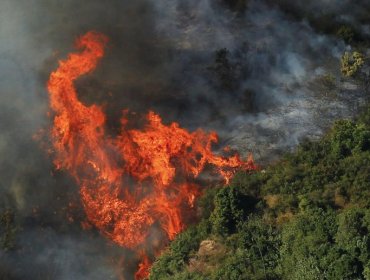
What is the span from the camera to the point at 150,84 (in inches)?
2431

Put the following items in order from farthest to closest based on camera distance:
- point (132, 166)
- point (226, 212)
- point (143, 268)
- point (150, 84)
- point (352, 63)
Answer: point (352, 63) → point (150, 84) → point (132, 166) → point (143, 268) → point (226, 212)

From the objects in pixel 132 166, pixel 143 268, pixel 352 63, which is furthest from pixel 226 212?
pixel 352 63

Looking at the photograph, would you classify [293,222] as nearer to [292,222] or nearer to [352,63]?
[292,222]

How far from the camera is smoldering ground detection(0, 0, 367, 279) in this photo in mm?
51469

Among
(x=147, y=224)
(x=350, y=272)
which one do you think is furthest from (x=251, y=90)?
(x=350, y=272)

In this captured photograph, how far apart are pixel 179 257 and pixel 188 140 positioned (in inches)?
473

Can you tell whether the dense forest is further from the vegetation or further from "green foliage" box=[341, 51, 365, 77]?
"green foliage" box=[341, 51, 365, 77]

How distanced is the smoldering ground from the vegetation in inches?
150

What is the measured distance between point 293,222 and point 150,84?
22798 mm

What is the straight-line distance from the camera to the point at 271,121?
56.8m

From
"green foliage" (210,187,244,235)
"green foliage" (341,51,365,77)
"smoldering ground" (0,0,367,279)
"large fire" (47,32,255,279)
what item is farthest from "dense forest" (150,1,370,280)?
"green foliage" (341,51,365,77)

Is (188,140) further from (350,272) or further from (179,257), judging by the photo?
(350,272)

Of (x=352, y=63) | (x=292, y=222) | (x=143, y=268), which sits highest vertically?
(x=352, y=63)

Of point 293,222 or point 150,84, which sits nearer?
point 293,222
